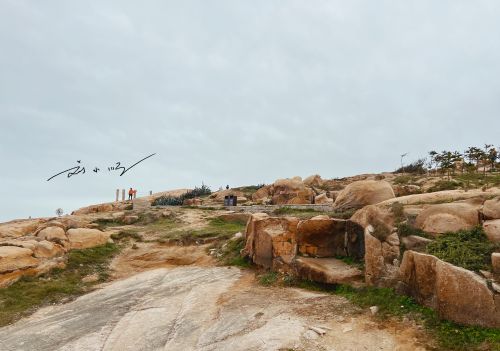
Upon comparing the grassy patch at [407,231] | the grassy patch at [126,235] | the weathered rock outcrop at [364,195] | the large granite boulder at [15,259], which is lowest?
the large granite boulder at [15,259]

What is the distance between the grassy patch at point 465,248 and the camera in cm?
784

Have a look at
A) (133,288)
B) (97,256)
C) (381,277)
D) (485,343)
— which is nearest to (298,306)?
(381,277)

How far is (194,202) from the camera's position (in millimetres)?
35938

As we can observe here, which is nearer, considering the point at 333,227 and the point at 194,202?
the point at 333,227

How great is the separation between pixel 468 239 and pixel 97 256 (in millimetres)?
14763

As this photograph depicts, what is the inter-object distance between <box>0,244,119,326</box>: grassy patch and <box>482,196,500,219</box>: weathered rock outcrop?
13112 mm

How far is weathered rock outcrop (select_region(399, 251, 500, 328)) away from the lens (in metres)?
6.77

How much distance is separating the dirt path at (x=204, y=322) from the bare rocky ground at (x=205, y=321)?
19 millimetres

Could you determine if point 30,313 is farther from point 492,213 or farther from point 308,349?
point 492,213

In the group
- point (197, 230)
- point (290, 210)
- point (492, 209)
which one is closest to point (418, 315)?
point (492, 209)

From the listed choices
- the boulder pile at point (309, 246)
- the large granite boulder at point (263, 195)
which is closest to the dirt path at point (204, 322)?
the boulder pile at point (309, 246)

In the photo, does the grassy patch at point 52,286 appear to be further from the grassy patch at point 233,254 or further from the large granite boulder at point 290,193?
the large granite boulder at point 290,193

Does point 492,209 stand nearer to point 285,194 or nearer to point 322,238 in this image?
point 322,238

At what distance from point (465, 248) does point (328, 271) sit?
3.73 m
